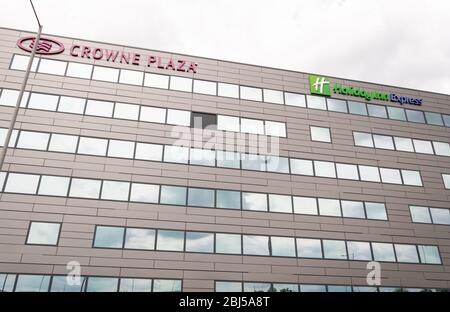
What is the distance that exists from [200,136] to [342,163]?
1169cm

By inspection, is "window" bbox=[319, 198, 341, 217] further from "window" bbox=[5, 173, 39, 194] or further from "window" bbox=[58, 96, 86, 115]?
"window" bbox=[5, 173, 39, 194]

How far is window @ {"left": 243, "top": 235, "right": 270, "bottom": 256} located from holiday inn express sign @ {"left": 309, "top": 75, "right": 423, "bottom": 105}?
1409 centimetres

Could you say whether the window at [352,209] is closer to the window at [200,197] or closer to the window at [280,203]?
the window at [280,203]

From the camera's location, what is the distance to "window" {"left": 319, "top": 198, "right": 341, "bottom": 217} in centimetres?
2645

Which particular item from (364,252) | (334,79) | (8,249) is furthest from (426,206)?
(8,249)

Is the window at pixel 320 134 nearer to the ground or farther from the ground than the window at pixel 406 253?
farther from the ground

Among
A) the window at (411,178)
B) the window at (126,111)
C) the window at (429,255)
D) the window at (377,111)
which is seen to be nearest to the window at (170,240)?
the window at (126,111)

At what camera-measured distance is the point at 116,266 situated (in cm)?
2167

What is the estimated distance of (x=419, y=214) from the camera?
2825 cm

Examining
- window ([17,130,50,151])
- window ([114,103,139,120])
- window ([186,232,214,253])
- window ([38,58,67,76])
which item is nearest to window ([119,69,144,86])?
window ([114,103,139,120])

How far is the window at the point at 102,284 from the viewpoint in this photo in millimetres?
21047

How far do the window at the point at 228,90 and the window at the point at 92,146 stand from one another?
396 inches

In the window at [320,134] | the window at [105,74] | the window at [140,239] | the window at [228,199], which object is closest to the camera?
the window at [140,239]
